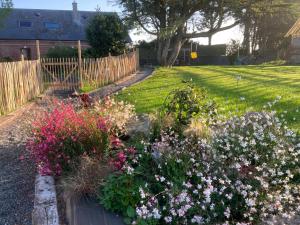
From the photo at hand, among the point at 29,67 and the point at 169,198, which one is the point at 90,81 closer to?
the point at 29,67

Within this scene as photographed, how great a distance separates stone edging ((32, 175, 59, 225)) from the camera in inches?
130

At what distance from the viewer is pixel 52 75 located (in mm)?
15562

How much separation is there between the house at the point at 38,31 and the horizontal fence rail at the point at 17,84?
22209 millimetres

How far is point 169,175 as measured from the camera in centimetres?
348

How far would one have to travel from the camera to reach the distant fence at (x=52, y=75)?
1020cm

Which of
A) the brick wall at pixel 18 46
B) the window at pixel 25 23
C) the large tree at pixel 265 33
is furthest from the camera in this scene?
the large tree at pixel 265 33

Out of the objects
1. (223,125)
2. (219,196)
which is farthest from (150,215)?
(223,125)

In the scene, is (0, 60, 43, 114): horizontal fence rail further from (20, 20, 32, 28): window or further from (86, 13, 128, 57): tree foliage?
(20, 20, 32, 28): window

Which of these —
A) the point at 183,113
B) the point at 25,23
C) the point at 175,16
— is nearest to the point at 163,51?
the point at 175,16

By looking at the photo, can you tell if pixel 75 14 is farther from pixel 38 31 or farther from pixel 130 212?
pixel 130 212

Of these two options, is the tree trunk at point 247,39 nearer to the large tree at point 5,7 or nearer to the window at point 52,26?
the window at point 52,26

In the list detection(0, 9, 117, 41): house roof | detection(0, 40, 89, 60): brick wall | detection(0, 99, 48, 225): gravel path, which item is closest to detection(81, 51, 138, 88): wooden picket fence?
detection(0, 99, 48, 225): gravel path

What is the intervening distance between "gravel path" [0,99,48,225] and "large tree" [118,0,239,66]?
60.4 feet

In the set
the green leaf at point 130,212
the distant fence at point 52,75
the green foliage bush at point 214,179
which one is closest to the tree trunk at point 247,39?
the distant fence at point 52,75
